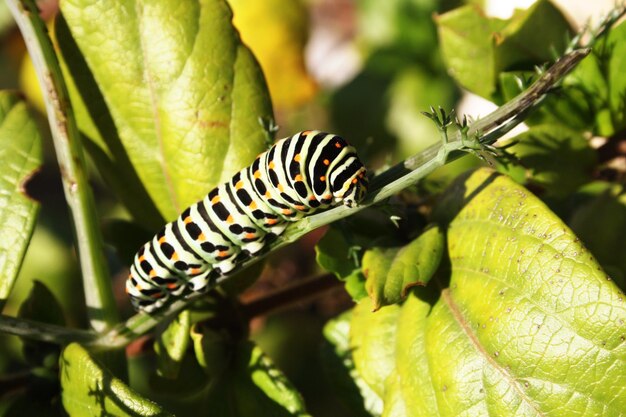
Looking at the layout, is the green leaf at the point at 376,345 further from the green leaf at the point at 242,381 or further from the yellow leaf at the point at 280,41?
the yellow leaf at the point at 280,41

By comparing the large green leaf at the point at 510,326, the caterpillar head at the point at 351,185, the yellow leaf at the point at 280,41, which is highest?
the yellow leaf at the point at 280,41

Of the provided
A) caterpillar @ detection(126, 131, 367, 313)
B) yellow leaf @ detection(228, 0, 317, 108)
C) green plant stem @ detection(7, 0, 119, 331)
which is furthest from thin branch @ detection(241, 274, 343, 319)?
yellow leaf @ detection(228, 0, 317, 108)

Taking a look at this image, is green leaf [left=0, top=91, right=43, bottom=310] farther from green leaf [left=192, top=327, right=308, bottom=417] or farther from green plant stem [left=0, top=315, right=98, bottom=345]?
green leaf [left=192, top=327, right=308, bottom=417]

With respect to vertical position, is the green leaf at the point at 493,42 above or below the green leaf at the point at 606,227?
above

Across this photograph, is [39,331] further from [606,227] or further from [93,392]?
[606,227]

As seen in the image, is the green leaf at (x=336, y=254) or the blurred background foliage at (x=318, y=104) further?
the blurred background foliage at (x=318, y=104)

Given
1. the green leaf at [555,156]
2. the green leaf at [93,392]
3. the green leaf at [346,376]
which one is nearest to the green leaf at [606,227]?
the green leaf at [555,156]

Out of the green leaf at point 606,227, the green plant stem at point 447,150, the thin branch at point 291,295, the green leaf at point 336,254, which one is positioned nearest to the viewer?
the green plant stem at point 447,150
